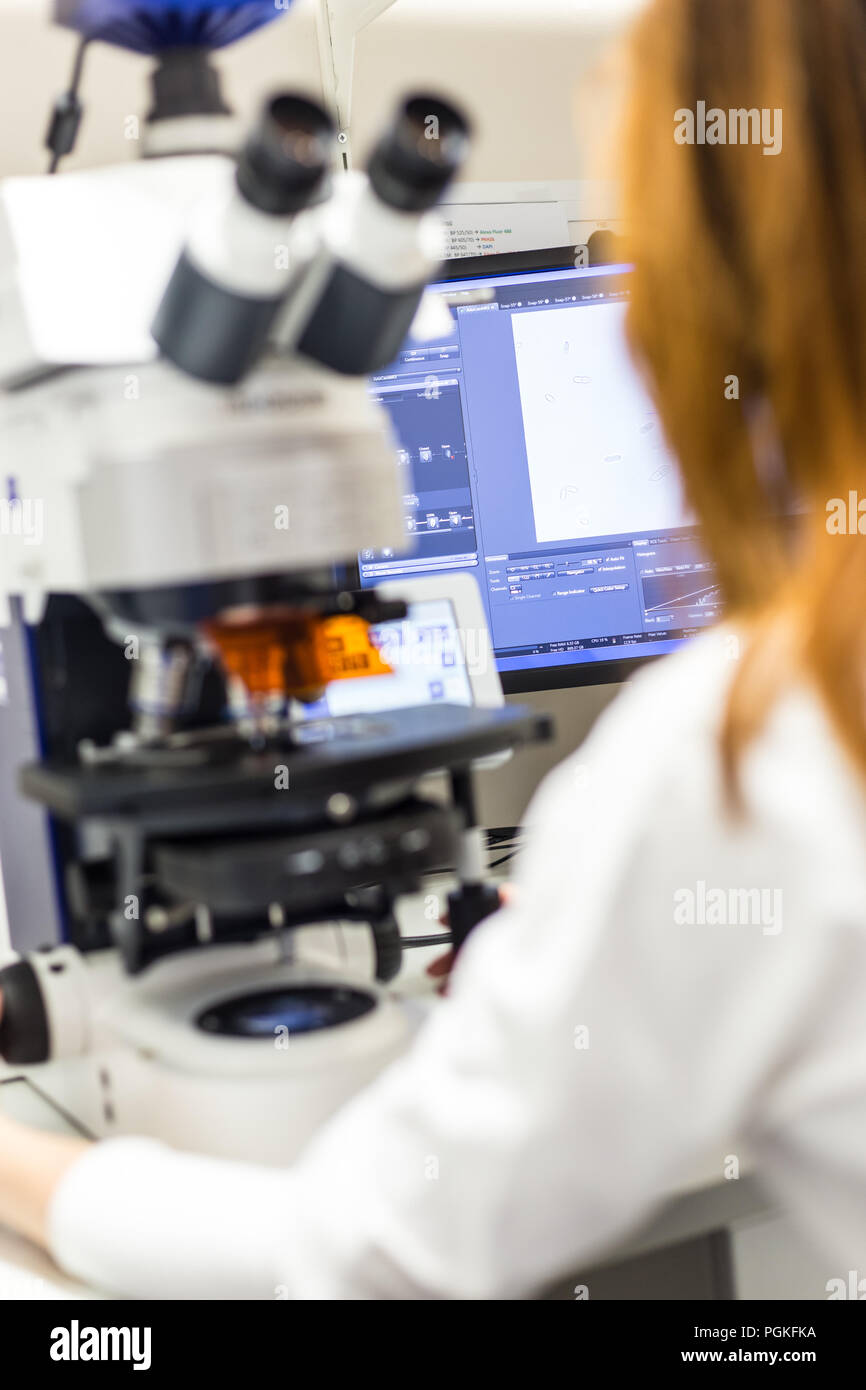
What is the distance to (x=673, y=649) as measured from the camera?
1.36 metres

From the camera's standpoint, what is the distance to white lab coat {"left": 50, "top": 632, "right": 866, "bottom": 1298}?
41 centimetres

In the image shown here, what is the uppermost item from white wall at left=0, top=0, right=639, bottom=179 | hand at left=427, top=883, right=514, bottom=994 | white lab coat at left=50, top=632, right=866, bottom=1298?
white wall at left=0, top=0, right=639, bottom=179

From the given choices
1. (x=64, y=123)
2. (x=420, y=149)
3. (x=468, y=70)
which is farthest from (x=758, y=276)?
(x=468, y=70)

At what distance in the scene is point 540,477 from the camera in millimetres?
1334

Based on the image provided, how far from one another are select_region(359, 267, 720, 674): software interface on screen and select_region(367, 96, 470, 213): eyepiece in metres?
0.72

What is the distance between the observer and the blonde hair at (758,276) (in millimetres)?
470

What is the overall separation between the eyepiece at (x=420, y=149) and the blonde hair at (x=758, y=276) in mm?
102

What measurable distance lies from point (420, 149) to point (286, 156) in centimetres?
7

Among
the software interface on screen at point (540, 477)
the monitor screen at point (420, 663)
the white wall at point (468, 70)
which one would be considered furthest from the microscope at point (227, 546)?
the white wall at point (468, 70)

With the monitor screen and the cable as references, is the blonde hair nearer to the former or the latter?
the cable

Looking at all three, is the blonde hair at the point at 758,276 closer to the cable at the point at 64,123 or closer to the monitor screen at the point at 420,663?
the cable at the point at 64,123

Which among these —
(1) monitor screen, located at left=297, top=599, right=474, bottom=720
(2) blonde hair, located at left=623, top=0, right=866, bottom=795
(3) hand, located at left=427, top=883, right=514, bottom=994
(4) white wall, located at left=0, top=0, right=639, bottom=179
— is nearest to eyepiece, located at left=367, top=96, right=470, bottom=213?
(2) blonde hair, located at left=623, top=0, right=866, bottom=795

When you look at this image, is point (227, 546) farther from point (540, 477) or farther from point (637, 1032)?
point (540, 477)
